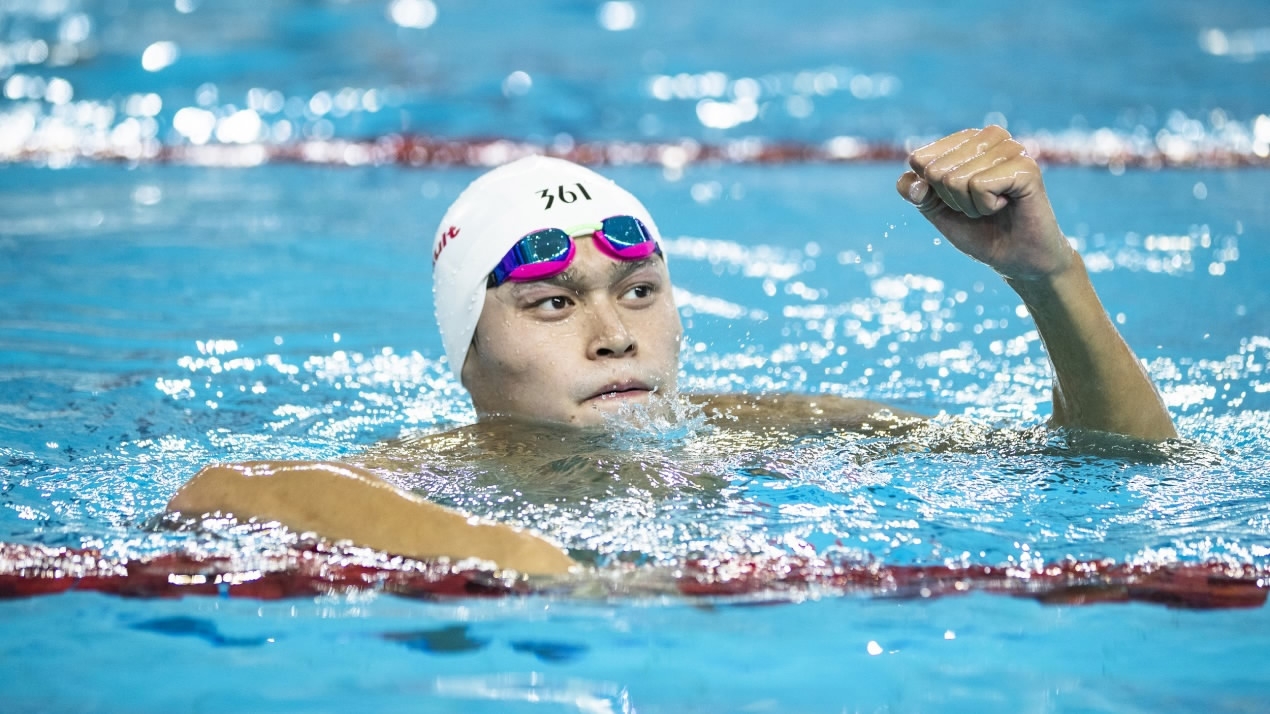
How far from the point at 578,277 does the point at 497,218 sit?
12.9 inches

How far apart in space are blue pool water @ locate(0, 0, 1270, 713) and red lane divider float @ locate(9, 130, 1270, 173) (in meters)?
0.09

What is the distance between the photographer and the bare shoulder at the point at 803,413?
3434 millimetres

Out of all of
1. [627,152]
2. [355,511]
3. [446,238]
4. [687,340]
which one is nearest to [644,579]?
[355,511]

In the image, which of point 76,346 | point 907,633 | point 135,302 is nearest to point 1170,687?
point 907,633

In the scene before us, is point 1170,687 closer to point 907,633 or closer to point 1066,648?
point 1066,648

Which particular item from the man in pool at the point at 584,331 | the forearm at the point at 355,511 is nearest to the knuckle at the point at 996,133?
the man in pool at the point at 584,331

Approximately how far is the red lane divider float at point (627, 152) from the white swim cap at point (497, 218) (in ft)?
14.6

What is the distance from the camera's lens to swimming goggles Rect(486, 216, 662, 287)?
3.19 meters

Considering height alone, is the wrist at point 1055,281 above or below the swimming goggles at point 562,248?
below

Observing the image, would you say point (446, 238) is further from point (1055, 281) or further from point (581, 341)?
point (1055, 281)

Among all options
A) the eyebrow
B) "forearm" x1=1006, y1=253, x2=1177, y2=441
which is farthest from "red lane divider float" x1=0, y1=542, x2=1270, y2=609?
the eyebrow

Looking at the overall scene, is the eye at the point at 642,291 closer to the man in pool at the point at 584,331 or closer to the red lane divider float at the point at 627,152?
the man in pool at the point at 584,331

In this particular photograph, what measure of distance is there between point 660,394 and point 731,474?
249 millimetres

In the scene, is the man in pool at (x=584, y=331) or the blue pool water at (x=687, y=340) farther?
the man in pool at (x=584, y=331)
